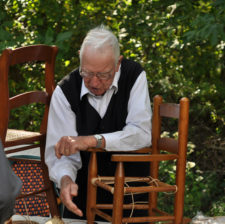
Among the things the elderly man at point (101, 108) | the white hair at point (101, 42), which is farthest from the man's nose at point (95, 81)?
the white hair at point (101, 42)

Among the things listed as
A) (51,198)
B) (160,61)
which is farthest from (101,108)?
(160,61)

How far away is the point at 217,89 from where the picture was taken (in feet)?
17.3

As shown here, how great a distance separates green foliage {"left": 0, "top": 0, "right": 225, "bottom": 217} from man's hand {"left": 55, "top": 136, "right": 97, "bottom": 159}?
251cm

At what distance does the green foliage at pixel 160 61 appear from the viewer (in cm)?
502

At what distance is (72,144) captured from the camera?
238 cm

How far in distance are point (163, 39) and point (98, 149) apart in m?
2.91

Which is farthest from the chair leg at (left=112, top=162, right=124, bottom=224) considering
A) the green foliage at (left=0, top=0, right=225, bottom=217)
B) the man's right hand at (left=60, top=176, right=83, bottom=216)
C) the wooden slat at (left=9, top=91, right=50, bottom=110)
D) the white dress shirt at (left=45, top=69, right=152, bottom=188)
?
the green foliage at (left=0, top=0, right=225, bottom=217)

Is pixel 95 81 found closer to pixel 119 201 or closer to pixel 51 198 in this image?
pixel 119 201

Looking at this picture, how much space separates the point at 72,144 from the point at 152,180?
0.51 metres

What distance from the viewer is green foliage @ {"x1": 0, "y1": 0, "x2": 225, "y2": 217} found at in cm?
502

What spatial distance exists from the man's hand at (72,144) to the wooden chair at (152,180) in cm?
8

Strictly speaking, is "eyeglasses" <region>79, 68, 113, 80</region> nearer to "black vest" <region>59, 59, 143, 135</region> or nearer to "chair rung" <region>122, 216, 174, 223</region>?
"black vest" <region>59, 59, 143, 135</region>

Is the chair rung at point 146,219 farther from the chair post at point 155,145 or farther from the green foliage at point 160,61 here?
the green foliage at point 160,61

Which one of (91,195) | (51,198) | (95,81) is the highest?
(95,81)
